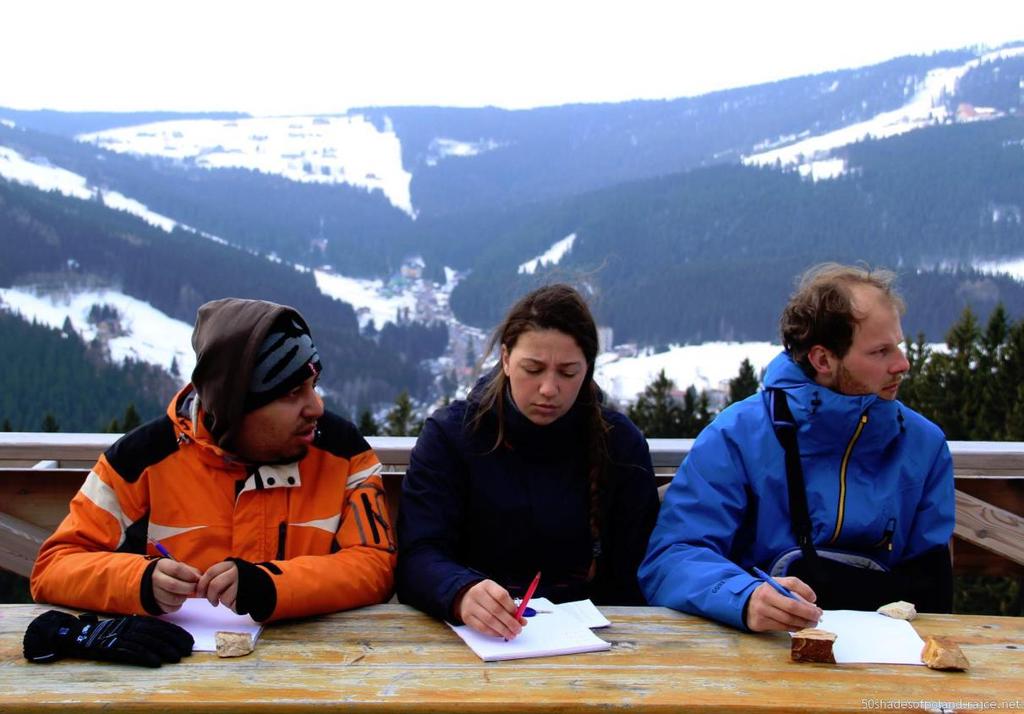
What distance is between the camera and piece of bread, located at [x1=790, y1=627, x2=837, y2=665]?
2.08 m

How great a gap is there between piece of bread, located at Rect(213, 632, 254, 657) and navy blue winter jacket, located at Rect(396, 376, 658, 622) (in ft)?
2.19

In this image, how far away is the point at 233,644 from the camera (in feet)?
6.70

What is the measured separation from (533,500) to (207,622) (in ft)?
2.98

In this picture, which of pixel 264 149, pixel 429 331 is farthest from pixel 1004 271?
pixel 264 149

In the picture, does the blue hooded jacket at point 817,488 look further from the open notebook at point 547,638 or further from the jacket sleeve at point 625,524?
the open notebook at point 547,638

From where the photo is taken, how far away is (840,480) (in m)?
2.72

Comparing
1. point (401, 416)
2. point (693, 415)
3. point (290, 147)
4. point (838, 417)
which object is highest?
point (290, 147)

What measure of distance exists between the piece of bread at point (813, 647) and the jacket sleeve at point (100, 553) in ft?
4.35

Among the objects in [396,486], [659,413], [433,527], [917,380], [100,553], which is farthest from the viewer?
[659,413]

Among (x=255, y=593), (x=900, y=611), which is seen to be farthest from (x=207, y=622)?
(x=900, y=611)

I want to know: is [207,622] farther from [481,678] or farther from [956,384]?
[956,384]

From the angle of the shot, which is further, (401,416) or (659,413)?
(659,413)

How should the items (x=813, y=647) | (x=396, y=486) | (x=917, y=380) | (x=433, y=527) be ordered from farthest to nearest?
(x=917, y=380), (x=396, y=486), (x=433, y=527), (x=813, y=647)

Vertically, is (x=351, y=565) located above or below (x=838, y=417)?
below
